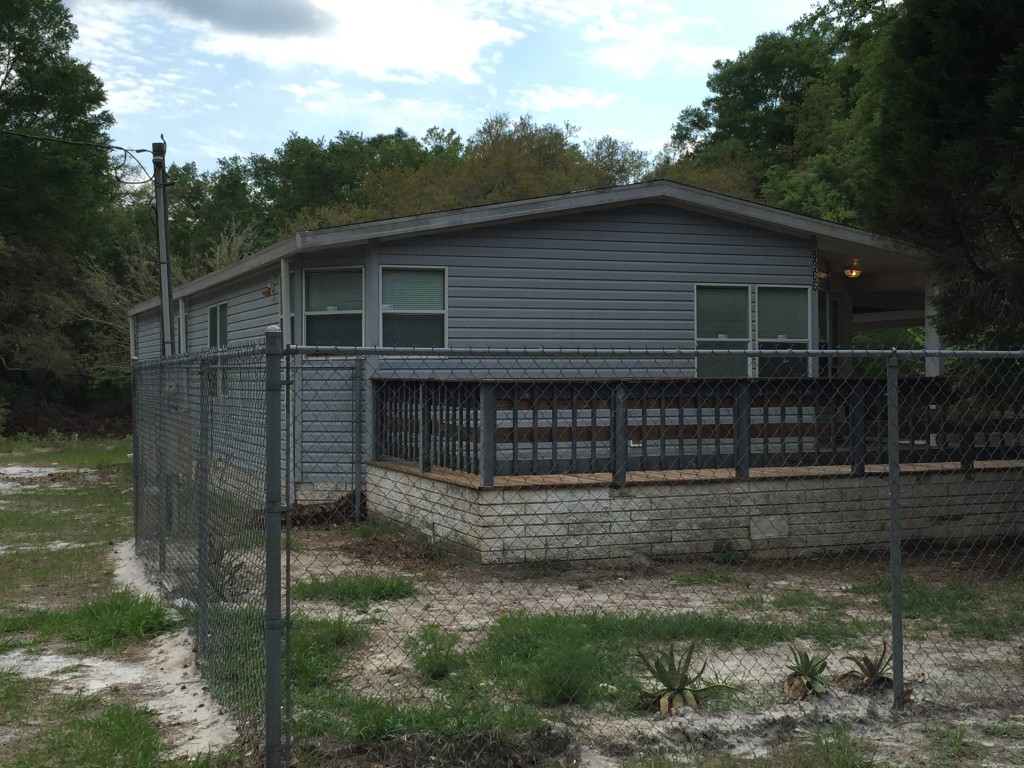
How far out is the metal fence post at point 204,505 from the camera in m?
5.40

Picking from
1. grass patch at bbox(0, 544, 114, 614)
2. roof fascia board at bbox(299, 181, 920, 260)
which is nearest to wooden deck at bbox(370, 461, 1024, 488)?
roof fascia board at bbox(299, 181, 920, 260)

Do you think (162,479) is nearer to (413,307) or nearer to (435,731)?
(435,731)

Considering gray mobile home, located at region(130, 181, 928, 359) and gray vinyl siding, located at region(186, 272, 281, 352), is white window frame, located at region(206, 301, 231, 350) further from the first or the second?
gray mobile home, located at region(130, 181, 928, 359)

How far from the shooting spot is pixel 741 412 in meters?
8.41

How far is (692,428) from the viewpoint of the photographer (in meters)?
8.66

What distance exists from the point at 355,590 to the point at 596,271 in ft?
20.8

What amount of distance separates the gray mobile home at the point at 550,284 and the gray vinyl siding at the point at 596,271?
0.05 feet

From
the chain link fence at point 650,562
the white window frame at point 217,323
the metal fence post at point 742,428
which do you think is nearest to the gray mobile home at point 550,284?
the chain link fence at point 650,562

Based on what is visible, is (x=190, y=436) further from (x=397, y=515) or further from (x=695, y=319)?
(x=695, y=319)

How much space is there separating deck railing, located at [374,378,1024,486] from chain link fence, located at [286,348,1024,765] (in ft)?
0.09

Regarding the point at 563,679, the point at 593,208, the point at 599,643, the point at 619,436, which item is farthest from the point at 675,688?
the point at 593,208

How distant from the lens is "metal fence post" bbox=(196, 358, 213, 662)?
5398 millimetres

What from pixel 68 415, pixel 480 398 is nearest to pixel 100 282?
pixel 68 415

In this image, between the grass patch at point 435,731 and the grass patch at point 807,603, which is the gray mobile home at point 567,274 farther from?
the grass patch at point 435,731
